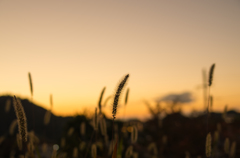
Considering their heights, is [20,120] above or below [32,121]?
above

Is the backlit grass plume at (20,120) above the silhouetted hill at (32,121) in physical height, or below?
above

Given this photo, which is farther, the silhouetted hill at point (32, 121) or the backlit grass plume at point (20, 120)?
the silhouetted hill at point (32, 121)

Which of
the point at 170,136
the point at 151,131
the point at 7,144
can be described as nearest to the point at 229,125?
the point at 170,136

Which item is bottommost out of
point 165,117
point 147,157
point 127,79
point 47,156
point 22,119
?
point 147,157

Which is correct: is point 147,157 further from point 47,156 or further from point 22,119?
point 22,119

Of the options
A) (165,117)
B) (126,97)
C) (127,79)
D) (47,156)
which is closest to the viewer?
(127,79)

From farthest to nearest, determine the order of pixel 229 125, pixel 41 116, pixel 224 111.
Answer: pixel 41 116 < pixel 229 125 < pixel 224 111

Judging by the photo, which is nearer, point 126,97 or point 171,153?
point 126,97

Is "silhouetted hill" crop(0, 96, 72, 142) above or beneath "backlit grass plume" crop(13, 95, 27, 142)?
beneath

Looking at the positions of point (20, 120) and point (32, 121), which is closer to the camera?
point (20, 120)

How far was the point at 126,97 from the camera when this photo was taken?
328cm

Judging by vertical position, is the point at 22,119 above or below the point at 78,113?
above

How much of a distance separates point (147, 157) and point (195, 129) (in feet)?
8.40

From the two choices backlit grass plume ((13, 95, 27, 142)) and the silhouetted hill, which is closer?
backlit grass plume ((13, 95, 27, 142))
